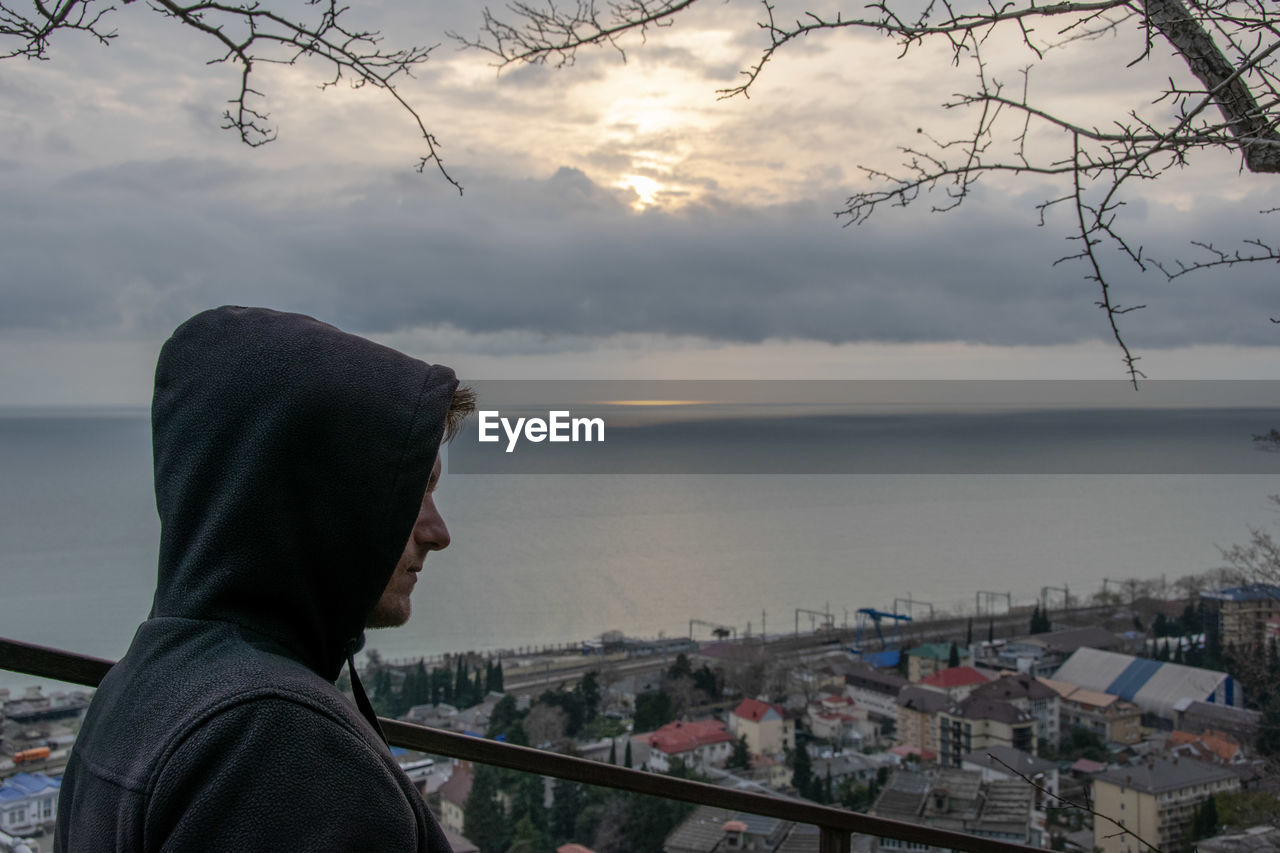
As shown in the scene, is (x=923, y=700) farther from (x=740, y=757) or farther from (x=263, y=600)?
(x=263, y=600)

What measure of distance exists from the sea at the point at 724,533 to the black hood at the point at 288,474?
1391 cm

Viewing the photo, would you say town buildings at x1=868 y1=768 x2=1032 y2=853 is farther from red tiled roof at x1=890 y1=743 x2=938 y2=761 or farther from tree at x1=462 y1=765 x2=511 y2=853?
tree at x1=462 y1=765 x2=511 y2=853

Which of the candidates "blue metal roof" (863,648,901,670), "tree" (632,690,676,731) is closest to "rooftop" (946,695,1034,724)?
"blue metal roof" (863,648,901,670)

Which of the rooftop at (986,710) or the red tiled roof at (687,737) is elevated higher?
the rooftop at (986,710)

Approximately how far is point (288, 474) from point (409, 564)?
0.19 meters

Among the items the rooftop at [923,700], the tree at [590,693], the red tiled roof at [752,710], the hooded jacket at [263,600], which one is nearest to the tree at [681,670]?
the tree at [590,693]

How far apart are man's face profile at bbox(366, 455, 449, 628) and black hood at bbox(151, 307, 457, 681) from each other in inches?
3.7

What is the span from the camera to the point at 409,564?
2.71 feet

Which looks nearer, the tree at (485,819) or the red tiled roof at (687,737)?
the tree at (485,819)

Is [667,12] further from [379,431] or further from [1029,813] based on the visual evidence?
[1029,813]

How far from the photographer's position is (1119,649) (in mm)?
20609

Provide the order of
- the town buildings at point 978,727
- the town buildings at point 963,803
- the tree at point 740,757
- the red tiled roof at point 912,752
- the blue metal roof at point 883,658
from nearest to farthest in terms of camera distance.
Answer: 1. the town buildings at point 963,803
2. the tree at point 740,757
3. the town buildings at point 978,727
4. the red tiled roof at point 912,752
5. the blue metal roof at point 883,658

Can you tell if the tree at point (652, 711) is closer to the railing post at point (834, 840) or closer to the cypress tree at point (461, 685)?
the cypress tree at point (461, 685)

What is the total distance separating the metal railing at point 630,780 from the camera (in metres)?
1.30
